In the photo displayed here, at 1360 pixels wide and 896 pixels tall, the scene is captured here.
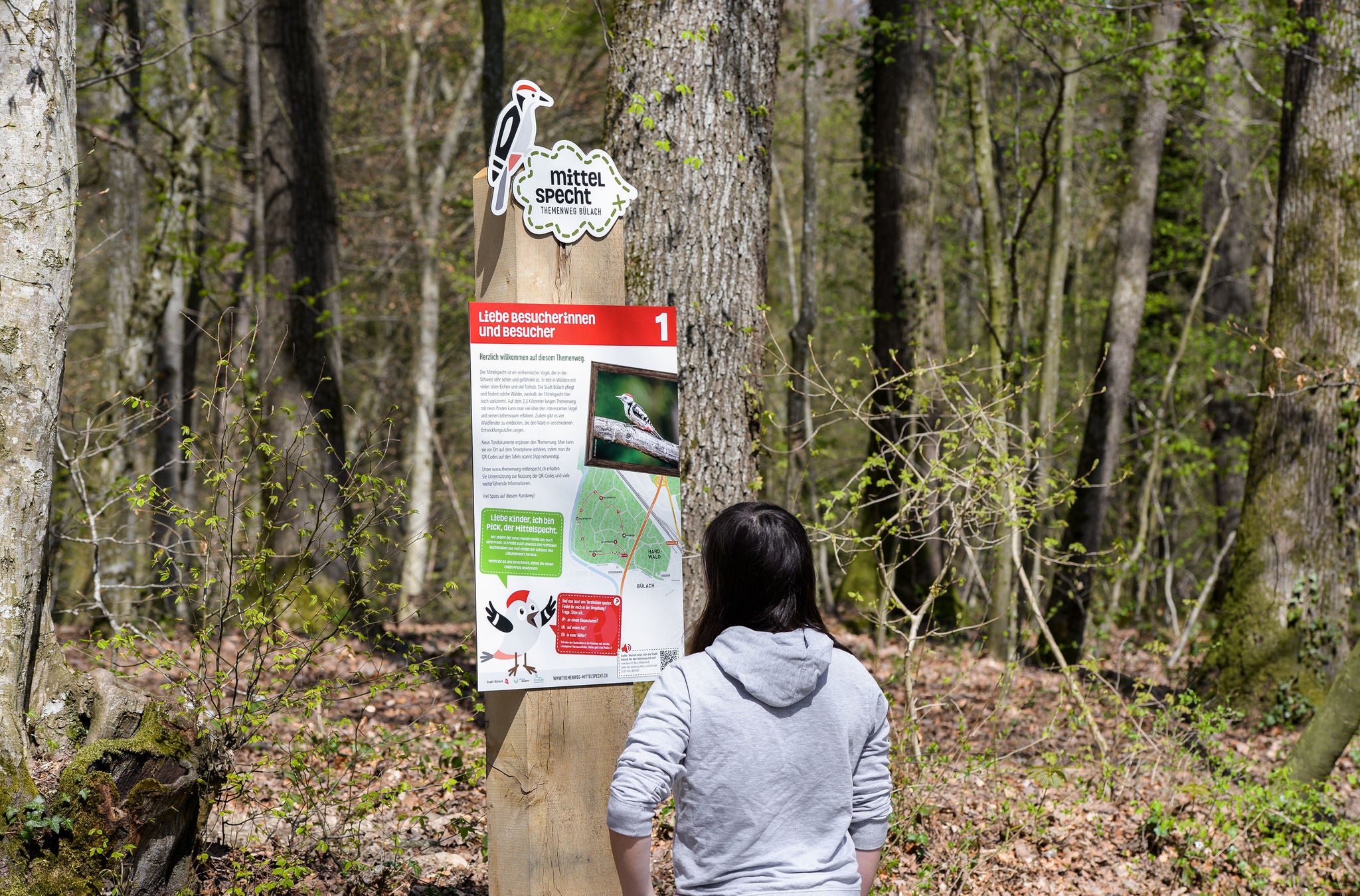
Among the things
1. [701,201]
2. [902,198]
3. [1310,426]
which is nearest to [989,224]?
[902,198]

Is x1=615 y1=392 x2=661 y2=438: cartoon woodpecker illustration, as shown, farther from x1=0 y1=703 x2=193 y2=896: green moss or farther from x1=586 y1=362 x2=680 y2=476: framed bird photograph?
x1=0 y1=703 x2=193 y2=896: green moss

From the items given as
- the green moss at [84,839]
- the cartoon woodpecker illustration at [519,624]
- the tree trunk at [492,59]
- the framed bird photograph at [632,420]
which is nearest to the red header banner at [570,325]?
the framed bird photograph at [632,420]

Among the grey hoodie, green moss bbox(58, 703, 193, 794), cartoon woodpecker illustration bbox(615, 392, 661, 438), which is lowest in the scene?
green moss bbox(58, 703, 193, 794)

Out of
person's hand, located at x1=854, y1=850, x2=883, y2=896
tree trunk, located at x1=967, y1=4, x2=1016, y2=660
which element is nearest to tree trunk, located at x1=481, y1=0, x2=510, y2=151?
tree trunk, located at x1=967, y1=4, x2=1016, y2=660

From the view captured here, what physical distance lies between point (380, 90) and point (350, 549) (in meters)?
14.6

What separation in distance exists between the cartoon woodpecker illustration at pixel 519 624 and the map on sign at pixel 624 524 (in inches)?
8.4

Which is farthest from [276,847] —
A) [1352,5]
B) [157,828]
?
[1352,5]

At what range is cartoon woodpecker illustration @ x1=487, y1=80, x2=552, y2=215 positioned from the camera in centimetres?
323

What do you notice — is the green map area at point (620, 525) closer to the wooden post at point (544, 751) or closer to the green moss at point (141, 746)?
the wooden post at point (544, 751)

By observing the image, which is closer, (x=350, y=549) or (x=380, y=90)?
(x=350, y=549)

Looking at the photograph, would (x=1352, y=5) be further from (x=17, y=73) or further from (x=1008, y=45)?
(x=17, y=73)

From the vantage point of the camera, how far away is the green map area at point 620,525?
3236 millimetres

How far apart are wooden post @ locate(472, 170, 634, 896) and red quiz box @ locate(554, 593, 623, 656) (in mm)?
136

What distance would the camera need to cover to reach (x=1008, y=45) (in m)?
12.3
